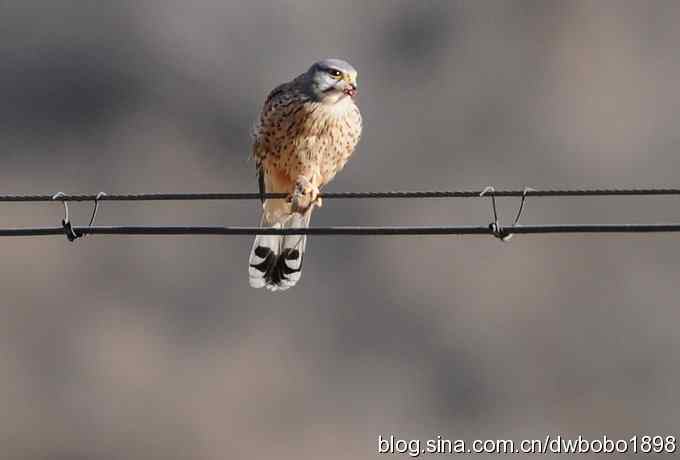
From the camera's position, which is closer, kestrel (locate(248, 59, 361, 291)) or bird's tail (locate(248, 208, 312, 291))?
kestrel (locate(248, 59, 361, 291))

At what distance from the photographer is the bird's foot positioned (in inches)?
294

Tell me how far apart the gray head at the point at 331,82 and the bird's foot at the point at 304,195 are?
1.52ft

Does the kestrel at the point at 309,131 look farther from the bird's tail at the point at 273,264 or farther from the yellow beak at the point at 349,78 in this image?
the bird's tail at the point at 273,264

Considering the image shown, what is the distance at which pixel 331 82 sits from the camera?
24.8 ft

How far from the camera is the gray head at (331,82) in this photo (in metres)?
7.57

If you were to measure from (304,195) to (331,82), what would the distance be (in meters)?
0.63

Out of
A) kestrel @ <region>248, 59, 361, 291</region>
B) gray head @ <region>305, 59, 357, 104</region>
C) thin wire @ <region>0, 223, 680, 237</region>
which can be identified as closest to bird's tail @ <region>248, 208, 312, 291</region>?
kestrel @ <region>248, 59, 361, 291</region>

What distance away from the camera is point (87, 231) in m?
5.47

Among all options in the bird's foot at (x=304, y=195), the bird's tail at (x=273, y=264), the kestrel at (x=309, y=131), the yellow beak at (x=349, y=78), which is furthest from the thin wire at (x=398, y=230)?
the bird's tail at (x=273, y=264)

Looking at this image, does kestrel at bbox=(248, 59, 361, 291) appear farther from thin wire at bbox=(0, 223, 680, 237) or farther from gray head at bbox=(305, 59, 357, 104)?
thin wire at bbox=(0, 223, 680, 237)

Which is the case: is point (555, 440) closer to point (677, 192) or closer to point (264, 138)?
point (264, 138)

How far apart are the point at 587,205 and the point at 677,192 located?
2092 centimetres

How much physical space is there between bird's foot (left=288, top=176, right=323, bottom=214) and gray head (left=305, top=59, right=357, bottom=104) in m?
0.46

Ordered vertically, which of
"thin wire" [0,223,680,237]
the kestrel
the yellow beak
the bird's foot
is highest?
the yellow beak
